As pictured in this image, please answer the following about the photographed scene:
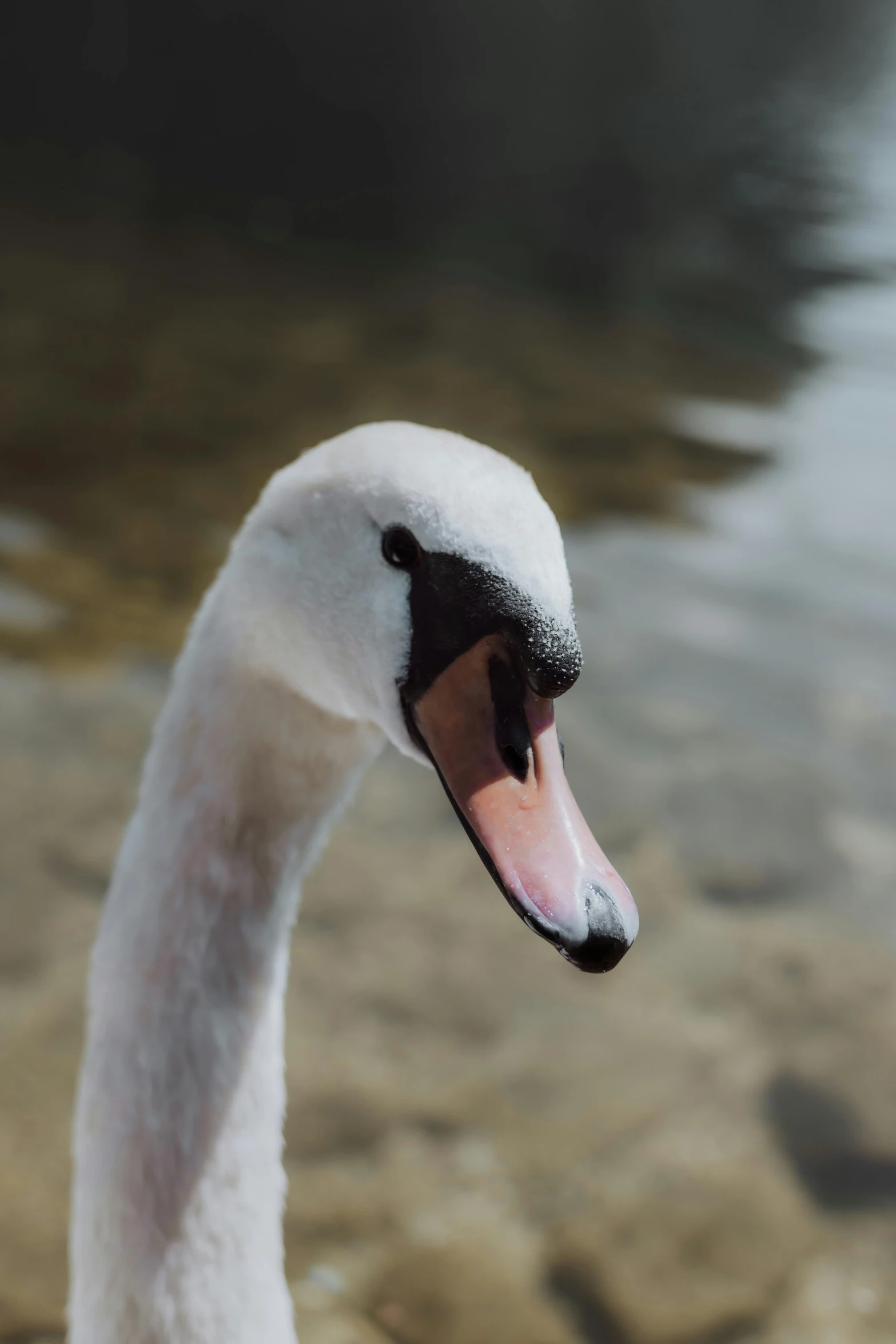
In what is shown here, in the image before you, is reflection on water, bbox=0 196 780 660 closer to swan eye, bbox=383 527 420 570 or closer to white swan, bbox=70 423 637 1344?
white swan, bbox=70 423 637 1344

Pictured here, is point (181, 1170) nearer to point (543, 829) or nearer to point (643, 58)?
point (543, 829)

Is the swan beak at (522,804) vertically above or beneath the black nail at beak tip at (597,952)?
above

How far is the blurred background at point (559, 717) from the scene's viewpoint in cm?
228

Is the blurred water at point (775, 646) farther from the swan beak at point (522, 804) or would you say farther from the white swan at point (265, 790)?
the swan beak at point (522, 804)

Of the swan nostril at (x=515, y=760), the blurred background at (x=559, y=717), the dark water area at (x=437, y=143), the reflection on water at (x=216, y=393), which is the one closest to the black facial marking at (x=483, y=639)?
the swan nostril at (x=515, y=760)

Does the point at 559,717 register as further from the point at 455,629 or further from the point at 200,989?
the point at 455,629

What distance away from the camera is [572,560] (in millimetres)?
4430

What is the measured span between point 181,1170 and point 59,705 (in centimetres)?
205

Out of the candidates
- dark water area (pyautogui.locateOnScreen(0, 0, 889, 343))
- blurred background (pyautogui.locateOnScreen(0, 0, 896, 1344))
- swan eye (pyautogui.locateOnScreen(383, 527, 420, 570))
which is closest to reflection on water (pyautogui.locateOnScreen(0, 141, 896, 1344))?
blurred background (pyautogui.locateOnScreen(0, 0, 896, 1344))

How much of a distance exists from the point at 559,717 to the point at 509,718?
2.35 m

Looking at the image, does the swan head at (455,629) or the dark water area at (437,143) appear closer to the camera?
the swan head at (455,629)

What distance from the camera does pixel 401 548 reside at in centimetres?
123

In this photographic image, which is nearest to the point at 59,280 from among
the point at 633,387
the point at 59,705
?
the point at 633,387

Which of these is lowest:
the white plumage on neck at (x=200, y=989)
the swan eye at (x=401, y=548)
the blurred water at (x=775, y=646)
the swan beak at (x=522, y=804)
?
the white plumage on neck at (x=200, y=989)
